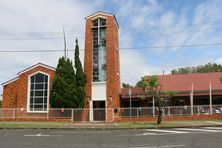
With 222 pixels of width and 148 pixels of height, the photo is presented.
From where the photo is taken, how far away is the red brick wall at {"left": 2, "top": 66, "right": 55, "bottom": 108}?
32.8 m

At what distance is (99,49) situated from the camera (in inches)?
1342

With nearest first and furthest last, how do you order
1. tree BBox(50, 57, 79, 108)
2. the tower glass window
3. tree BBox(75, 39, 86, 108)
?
tree BBox(50, 57, 79, 108)
tree BBox(75, 39, 86, 108)
the tower glass window

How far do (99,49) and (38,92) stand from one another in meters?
7.76

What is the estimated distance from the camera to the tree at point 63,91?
100 feet

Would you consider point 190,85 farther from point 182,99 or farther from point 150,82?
point 150,82

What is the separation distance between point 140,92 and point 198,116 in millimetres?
6993

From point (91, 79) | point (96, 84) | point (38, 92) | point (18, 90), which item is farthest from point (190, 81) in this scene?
point (18, 90)

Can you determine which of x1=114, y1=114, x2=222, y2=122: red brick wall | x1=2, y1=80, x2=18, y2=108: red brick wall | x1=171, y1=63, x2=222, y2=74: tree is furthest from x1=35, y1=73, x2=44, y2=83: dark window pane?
x1=171, y1=63, x2=222, y2=74: tree

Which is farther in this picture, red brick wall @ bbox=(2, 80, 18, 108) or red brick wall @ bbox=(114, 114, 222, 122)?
red brick wall @ bbox=(2, 80, 18, 108)

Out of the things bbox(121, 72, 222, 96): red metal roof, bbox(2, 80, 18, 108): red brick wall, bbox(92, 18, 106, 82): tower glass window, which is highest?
bbox(92, 18, 106, 82): tower glass window

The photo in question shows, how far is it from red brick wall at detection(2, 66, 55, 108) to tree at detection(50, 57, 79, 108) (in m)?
1.90

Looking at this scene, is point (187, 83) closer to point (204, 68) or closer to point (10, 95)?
point (10, 95)

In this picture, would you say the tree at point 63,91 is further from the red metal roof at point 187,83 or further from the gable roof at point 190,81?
the gable roof at point 190,81

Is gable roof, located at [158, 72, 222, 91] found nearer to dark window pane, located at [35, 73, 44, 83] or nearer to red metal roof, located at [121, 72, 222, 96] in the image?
red metal roof, located at [121, 72, 222, 96]
